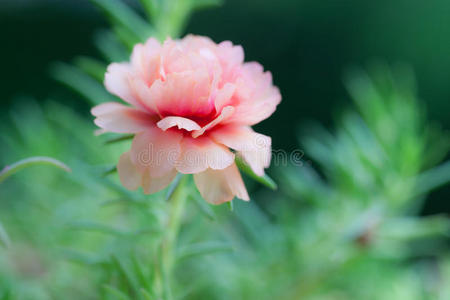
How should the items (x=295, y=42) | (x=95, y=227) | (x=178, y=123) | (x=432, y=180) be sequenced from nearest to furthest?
(x=178, y=123), (x=95, y=227), (x=432, y=180), (x=295, y=42)

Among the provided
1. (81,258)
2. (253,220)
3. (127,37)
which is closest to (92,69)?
(127,37)

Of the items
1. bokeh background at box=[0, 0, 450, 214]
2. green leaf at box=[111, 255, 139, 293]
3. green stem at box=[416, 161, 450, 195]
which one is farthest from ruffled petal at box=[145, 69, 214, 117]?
bokeh background at box=[0, 0, 450, 214]

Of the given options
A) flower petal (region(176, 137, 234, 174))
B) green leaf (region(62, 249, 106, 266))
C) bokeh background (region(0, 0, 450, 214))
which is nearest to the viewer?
flower petal (region(176, 137, 234, 174))

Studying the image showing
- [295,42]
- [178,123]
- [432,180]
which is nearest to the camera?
[178,123]

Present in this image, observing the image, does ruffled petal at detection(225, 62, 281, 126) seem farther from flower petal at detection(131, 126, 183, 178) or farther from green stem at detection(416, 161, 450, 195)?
green stem at detection(416, 161, 450, 195)

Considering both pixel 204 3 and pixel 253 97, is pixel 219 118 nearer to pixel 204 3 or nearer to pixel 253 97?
pixel 253 97

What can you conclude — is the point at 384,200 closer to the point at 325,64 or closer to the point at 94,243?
the point at 94,243

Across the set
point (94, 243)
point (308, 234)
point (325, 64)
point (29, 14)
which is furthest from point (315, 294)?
point (29, 14)
